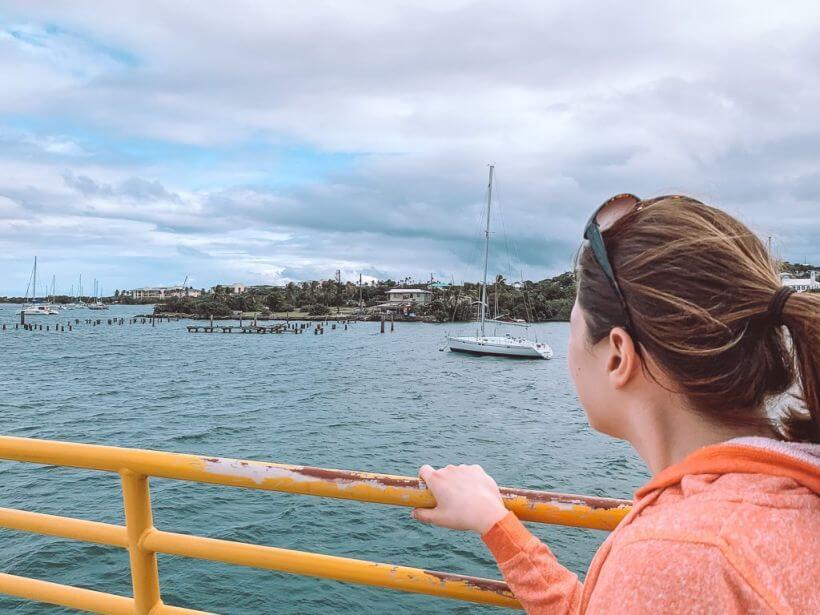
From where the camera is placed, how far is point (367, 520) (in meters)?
13.2

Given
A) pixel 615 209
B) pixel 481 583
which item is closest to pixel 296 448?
pixel 481 583

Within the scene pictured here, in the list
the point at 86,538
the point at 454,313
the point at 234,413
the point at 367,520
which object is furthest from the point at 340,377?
the point at 454,313

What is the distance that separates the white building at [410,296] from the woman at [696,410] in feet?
446

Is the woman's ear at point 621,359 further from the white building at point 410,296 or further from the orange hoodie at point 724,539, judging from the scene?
the white building at point 410,296

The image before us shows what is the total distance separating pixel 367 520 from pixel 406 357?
45262 mm

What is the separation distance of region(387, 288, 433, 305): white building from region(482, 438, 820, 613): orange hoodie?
136211 millimetres

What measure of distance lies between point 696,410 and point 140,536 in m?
1.58

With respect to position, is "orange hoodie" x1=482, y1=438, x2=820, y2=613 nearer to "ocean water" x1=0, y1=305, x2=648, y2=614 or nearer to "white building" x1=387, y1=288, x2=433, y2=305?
"ocean water" x1=0, y1=305, x2=648, y2=614

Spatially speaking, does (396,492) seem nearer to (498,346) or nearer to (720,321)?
(720,321)

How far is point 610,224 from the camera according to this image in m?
1.05

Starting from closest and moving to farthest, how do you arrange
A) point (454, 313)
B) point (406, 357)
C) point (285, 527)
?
point (285, 527) → point (406, 357) → point (454, 313)

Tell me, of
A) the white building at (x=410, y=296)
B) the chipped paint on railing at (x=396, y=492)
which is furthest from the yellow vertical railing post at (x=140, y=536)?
the white building at (x=410, y=296)

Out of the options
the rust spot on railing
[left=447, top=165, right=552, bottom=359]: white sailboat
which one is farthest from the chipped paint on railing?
[left=447, top=165, right=552, bottom=359]: white sailboat

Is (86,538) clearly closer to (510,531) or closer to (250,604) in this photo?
(510,531)
